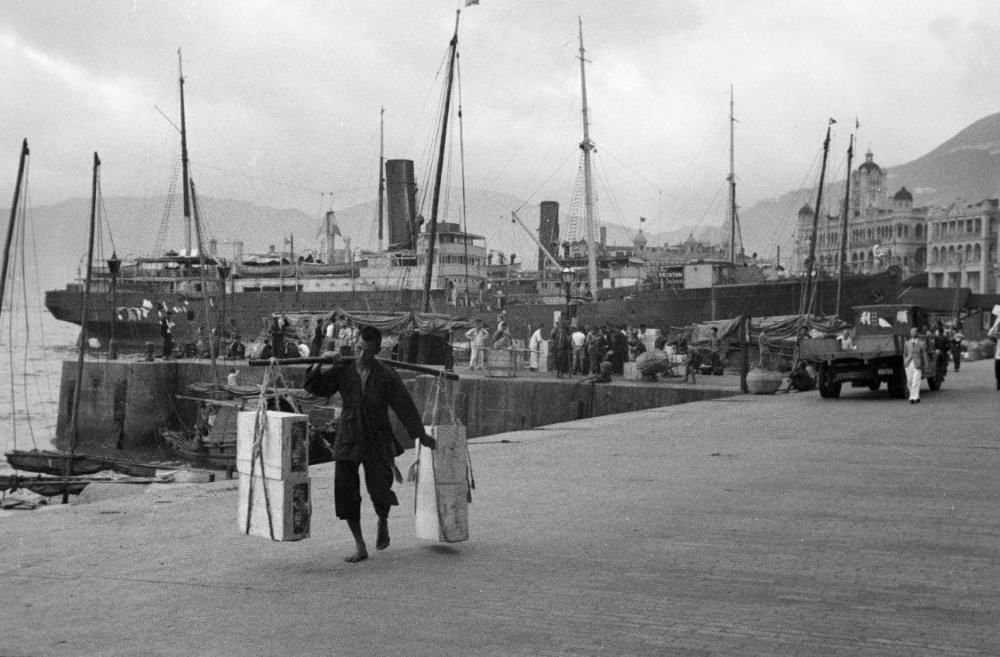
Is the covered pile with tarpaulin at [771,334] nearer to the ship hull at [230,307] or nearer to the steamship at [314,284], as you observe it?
the steamship at [314,284]

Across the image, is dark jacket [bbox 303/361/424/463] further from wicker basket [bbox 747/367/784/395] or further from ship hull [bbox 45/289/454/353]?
ship hull [bbox 45/289/454/353]

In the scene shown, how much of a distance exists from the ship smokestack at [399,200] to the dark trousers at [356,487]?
193 ft

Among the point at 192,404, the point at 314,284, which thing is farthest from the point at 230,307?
the point at 192,404

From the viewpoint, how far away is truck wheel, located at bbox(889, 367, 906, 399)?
19.5 m

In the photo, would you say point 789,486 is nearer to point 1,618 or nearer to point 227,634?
point 227,634

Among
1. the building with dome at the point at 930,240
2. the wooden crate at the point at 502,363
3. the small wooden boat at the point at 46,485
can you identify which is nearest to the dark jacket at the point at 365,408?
the small wooden boat at the point at 46,485

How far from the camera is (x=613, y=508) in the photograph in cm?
819

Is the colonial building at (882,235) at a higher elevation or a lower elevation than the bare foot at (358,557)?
higher

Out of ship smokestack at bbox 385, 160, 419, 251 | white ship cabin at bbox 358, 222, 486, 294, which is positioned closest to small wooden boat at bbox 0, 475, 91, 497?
white ship cabin at bbox 358, 222, 486, 294

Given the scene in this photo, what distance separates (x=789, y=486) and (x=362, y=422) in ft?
14.8

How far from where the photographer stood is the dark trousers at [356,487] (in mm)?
6434

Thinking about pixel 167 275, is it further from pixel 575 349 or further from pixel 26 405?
pixel 575 349

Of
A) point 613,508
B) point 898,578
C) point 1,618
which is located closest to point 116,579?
point 1,618

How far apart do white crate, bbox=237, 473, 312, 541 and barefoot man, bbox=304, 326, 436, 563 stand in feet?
0.97
